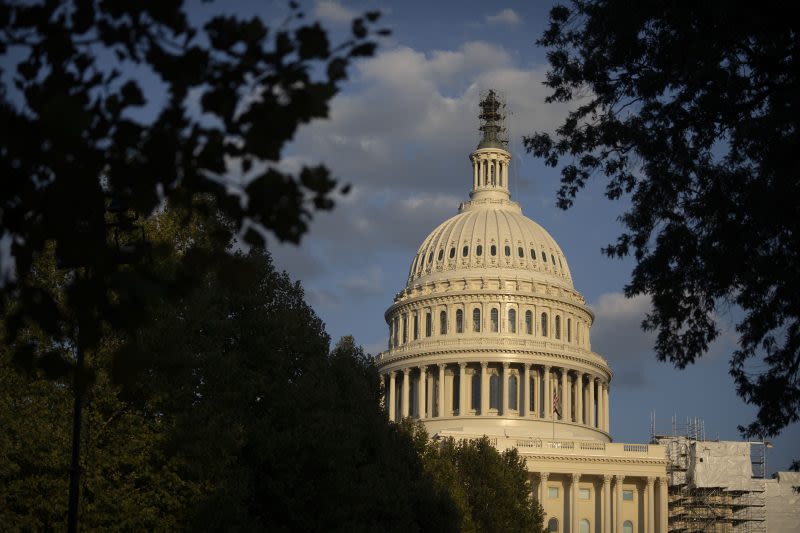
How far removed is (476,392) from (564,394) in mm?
9901

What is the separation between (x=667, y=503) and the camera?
449 ft

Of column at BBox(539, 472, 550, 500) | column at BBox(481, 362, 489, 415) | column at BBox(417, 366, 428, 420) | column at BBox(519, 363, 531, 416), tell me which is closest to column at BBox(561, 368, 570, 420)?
column at BBox(519, 363, 531, 416)

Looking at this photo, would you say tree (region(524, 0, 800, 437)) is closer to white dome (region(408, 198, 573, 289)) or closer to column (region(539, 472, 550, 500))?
column (region(539, 472, 550, 500))

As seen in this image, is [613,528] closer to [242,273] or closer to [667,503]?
[667,503]

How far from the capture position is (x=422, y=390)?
498 feet

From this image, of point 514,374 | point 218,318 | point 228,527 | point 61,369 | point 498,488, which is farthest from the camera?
point 514,374

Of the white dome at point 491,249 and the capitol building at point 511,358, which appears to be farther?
the white dome at point 491,249

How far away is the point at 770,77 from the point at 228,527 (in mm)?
18786

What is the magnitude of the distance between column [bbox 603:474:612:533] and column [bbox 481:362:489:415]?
1778 cm

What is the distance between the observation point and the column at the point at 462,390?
148 meters

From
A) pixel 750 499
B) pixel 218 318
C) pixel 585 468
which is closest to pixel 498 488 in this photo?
pixel 218 318

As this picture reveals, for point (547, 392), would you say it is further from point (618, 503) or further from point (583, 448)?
point (618, 503)

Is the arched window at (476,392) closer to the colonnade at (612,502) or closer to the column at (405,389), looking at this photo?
the column at (405,389)

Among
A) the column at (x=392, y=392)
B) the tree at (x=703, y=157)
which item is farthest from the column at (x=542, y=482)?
the tree at (x=703, y=157)
